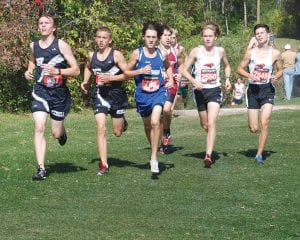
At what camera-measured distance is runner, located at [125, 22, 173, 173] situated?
404 inches

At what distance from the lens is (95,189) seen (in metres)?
9.23

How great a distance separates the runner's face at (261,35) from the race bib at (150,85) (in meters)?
1.93

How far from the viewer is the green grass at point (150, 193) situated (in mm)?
7164

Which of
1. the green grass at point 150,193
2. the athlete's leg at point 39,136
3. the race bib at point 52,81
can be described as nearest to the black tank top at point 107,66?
the race bib at point 52,81

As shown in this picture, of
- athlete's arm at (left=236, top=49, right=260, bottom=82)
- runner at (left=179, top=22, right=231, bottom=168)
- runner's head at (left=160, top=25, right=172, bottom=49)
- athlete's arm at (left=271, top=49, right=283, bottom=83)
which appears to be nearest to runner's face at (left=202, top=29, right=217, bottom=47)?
runner at (left=179, top=22, right=231, bottom=168)

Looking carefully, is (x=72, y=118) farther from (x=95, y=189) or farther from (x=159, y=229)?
(x=159, y=229)

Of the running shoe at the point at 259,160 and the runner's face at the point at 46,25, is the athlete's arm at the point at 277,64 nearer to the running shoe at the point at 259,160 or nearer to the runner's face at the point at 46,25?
the running shoe at the point at 259,160

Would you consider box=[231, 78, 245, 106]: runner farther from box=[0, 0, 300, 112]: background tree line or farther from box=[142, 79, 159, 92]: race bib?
box=[142, 79, 159, 92]: race bib

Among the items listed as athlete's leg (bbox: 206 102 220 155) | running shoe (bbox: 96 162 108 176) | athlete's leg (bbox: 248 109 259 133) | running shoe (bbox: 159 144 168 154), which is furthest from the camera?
running shoe (bbox: 159 144 168 154)

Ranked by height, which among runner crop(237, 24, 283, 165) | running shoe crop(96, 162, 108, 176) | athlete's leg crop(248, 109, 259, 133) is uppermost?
runner crop(237, 24, 283, 165)

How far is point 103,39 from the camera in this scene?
33.9 ft

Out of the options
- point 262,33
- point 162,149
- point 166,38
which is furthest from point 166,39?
point 262,33

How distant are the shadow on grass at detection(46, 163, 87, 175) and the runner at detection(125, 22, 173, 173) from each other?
125 centimetres

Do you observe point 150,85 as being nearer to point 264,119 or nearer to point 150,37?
point 150,37
